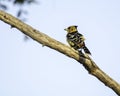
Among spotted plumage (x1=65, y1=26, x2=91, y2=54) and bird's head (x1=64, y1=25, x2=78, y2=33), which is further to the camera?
bird's head (x1=64, y1=25, x2=78, y2=33)

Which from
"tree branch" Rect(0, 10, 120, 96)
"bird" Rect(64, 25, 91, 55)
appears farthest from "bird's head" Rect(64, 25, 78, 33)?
"tree branch" Rect(0, 10, 120, 96)

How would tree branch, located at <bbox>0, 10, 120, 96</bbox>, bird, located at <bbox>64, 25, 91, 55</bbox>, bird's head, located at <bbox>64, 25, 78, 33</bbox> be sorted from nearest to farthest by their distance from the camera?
tree branch, located at <bbox>0, 10, 120, 96</bbox> → bird, located at <bbox>64, 25, 91, 55</bbox> → bird's head, located at <bbox>64, 25, 78, 33</bbox>

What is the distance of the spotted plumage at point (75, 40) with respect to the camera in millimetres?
3939

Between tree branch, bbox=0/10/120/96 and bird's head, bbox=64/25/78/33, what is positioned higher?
bird's head, bbox=64/25/78/33

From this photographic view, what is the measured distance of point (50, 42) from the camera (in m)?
3.70

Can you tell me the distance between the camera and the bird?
393 cm

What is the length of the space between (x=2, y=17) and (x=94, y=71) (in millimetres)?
1696

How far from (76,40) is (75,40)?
0.03m

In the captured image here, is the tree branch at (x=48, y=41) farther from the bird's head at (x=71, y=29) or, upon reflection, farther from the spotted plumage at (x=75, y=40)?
the bird's head at (x=71, y=29)

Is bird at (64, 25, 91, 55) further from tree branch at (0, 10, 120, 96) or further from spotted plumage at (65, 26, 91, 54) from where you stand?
tree branch at (0, 10, 120, 96)

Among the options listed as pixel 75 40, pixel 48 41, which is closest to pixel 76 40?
pixel 75 40

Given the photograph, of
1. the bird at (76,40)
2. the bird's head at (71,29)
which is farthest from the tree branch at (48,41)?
the bird's head at (71,29)

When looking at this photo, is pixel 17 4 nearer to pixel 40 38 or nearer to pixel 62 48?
pixel 40 38

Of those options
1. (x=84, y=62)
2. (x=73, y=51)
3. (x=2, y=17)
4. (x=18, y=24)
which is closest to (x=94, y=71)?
(x=84, y=62)
